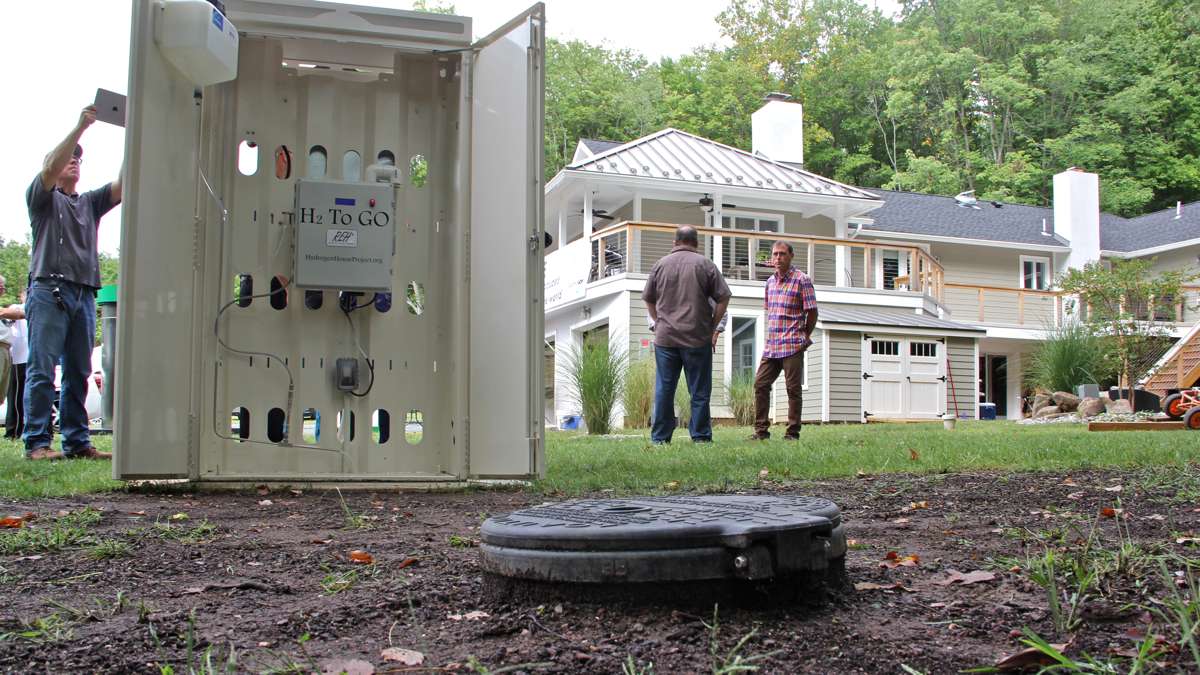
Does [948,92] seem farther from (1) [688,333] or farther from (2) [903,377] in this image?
(1) [688,333]

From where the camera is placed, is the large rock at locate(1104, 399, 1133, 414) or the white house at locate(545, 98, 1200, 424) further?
the white house at locate(545, 98, 1200, 424)

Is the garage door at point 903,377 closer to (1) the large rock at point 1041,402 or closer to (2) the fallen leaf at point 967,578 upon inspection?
(1) the large rock at point 1041,402

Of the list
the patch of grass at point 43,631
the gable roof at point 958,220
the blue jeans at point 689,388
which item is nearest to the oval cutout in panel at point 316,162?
the blue jeans at point 689,388

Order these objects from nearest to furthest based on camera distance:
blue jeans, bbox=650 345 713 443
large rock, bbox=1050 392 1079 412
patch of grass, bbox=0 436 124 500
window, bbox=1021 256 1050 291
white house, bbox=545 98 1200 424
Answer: patch of grass, bbox=0 436 124 500, blue jeans, bbox=650 345 713 443, large rock, bbox=1050 392 1079 412, white house, bbox=545 98 1200 424, window, bbox=1021 256 1050 291

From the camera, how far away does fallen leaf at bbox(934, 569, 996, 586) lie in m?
2.49

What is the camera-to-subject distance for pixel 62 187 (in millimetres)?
6410

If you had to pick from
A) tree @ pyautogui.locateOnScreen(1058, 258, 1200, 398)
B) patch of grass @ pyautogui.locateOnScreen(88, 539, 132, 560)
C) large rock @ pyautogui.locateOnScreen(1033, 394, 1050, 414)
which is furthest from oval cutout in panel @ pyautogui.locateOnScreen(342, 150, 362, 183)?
tree @ pyautogui.locateOnScreen(1058, 258, 1200, 398)

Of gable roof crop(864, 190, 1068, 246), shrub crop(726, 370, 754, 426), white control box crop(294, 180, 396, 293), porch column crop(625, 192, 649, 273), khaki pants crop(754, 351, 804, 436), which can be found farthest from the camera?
gable roof crop(864, 190, 1068, 246)

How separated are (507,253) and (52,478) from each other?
2478 mm

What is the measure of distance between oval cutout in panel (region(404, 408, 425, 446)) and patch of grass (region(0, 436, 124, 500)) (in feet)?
4.82

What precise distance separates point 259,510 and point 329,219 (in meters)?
1.74

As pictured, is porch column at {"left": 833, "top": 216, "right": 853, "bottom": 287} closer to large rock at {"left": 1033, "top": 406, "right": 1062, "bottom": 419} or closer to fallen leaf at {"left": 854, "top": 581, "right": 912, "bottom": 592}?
large rock at {"left": 1033, "top": 406, "right": 1062, "bottom": 419}

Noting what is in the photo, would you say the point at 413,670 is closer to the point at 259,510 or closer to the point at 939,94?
the point at 259,510

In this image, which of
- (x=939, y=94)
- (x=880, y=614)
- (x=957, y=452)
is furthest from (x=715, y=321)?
(x=939, y=94)
